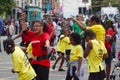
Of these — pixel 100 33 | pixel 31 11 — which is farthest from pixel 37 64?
pixel 31 11

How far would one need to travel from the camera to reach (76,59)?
10273 mm

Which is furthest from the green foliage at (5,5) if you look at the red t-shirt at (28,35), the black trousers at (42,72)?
the black trousers at (42,72)

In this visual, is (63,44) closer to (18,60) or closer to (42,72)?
(42,72)

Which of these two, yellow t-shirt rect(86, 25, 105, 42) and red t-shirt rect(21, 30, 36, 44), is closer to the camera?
red t-shirt rect(21, 30, 36, 44)

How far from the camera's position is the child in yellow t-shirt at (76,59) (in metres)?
10.1

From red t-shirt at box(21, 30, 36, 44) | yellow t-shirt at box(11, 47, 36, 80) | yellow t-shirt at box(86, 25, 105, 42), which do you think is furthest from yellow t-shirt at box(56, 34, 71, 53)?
yellow t-shirt at box(11, 47, 36, 80)

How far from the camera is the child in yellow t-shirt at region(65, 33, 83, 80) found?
398 inches

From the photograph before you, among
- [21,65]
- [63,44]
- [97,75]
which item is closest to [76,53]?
[97,75]

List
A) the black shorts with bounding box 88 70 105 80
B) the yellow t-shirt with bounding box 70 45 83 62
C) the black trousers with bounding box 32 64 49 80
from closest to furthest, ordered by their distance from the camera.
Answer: the black shorts with bounding box 88 70 105 80, the black trousers with bounding box 32 64 49 80, the yellow t-shirt with bounding box 70 45 83 62

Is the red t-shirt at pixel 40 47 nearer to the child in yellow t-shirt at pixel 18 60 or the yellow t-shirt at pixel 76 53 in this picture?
the yellow t-shirt at pixel 76 53

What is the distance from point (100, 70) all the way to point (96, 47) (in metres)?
0.47

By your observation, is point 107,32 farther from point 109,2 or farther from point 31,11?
point 109,2

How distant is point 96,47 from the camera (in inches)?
358

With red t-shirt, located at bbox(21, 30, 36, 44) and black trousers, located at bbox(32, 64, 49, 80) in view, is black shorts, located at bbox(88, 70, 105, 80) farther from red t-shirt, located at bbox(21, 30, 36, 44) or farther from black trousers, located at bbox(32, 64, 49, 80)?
red t-shirt, located at bbox(21, 30, 36, 44)
